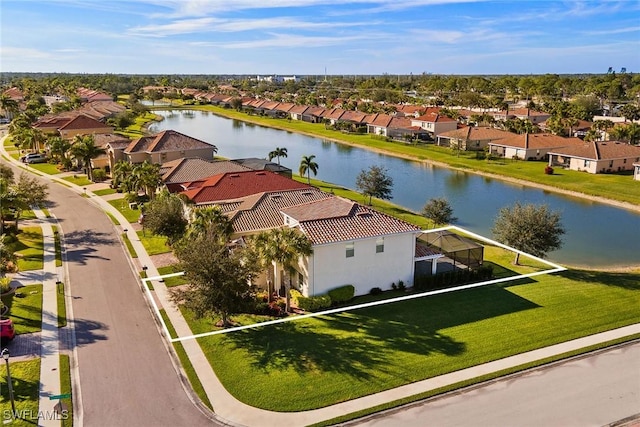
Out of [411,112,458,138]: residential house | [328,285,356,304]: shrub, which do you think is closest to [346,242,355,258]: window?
[328,285,356,304]: shrub

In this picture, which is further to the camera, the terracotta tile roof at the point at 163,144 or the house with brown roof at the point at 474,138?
the house with brown roof at the point at 474,138

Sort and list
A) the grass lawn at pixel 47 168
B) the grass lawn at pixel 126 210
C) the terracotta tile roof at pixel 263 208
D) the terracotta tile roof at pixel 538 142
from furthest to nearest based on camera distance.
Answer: the terracotta tile roof at pixel 538 142, the grass lawn at pixel 47 168, the grass lawn at pixel 126 210, the terracotta tile roof at pixel 263 208

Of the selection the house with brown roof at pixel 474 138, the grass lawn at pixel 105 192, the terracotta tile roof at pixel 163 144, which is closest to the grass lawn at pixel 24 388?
the grass lawn at pixel 105 192

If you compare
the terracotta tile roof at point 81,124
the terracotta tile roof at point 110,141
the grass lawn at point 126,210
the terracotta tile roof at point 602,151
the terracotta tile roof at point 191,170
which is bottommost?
the grass lawn at point 126,210

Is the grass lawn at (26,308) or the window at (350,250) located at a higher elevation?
the window at (350,250)

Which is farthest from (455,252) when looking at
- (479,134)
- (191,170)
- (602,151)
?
(479,134)

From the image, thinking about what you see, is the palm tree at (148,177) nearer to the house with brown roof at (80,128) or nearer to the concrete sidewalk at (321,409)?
the concrete sidewalk at (321,409)

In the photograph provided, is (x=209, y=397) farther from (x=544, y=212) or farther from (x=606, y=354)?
(x=544, y=212)

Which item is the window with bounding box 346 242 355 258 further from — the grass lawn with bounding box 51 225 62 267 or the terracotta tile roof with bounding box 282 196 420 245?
Result: the grass lawn with bounding box 51 225 62 267
